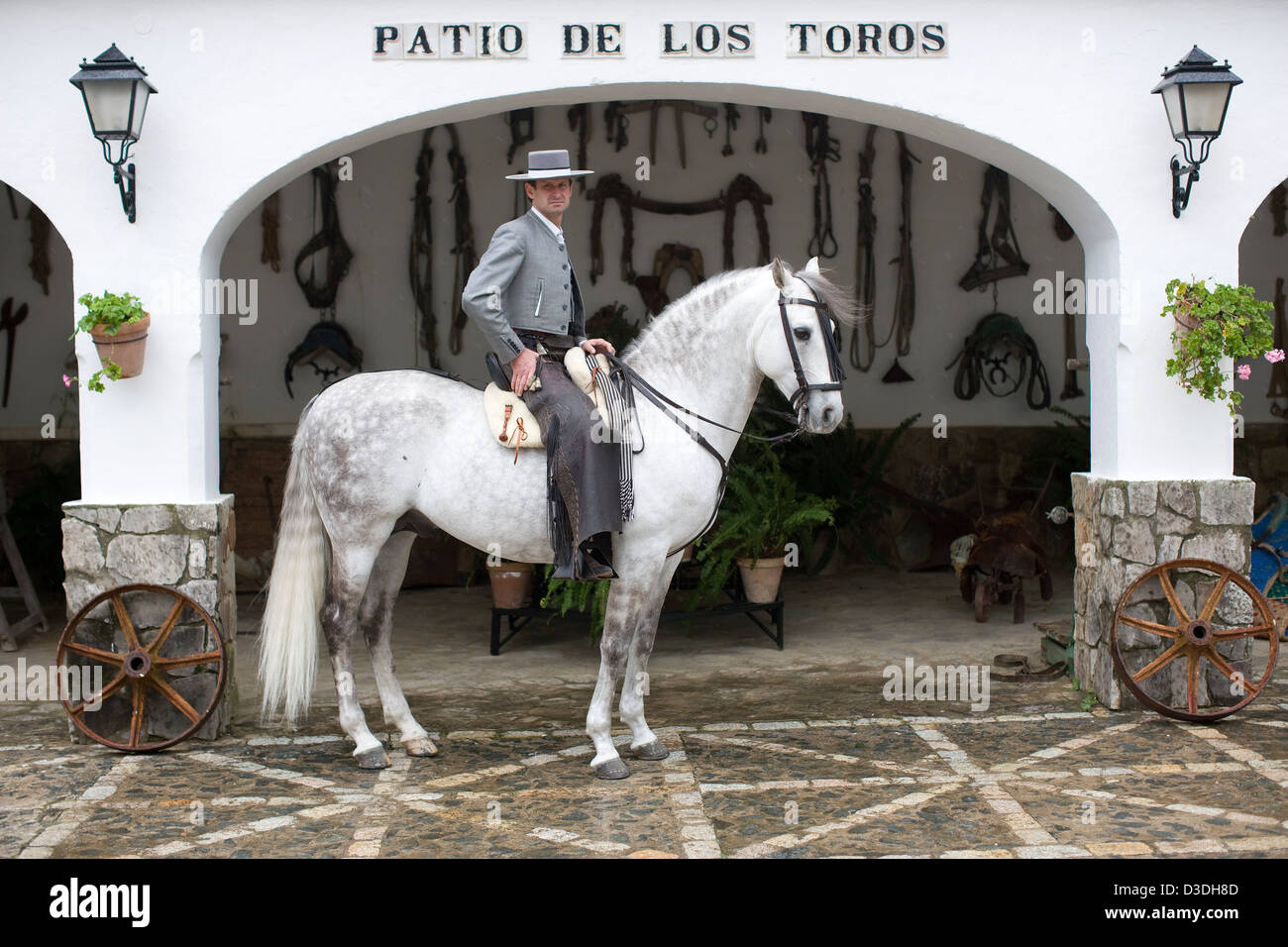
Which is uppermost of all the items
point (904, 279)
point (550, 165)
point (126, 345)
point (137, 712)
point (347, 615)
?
point (904, 279)

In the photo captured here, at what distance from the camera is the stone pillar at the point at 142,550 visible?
5.71m

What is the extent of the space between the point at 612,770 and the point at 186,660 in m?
2.01

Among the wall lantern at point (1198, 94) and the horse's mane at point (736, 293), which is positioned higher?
the wall lantern at point (1198, 94)

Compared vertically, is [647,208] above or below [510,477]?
Answer: above

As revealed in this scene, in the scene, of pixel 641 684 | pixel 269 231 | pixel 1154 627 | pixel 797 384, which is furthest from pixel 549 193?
pixel 269 231

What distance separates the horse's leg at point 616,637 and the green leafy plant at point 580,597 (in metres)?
1.83

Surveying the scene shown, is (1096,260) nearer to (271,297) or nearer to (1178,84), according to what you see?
(1178,84)

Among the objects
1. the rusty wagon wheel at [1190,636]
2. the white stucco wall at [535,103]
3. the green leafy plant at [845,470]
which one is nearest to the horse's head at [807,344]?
the white stucco wall at [535,103]

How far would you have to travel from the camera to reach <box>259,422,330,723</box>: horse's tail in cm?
542

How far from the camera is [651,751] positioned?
18.0ft

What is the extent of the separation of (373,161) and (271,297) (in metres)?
1.38

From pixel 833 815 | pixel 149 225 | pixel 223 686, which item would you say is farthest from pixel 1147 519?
pixel 149 225

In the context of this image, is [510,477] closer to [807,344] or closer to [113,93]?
[807,344]

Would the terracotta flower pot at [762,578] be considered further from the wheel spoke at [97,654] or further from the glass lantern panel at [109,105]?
the glass lantern panel at [109,105]
